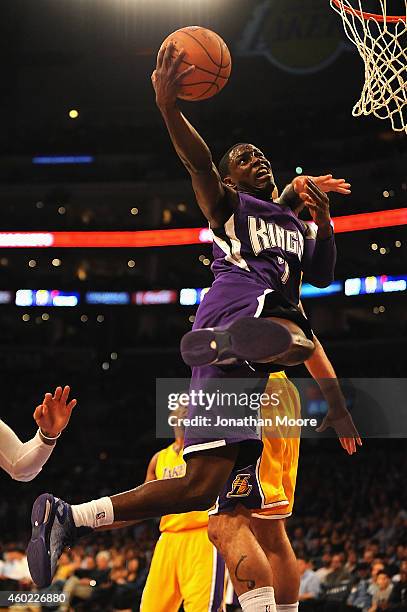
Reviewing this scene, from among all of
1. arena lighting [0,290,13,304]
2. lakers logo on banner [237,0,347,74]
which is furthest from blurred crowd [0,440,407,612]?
lakers logo on banner [237,0,347,74]

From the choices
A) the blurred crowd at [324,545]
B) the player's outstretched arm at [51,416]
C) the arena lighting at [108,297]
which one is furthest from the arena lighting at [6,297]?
the player's outstretched arm at [51,416]

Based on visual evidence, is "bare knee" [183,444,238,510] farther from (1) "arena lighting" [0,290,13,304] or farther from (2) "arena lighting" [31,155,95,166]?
(2) "arena lighting" [31,155,95,166]

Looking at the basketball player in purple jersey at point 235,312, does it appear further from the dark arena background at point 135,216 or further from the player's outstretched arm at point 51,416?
the dark arena background at point 135,216

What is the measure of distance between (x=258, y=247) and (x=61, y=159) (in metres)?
22.6

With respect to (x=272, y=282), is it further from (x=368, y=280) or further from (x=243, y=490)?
(x=368, y=280)

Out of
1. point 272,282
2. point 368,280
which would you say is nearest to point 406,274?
point 368,280

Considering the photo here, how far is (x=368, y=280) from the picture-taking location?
2392cm

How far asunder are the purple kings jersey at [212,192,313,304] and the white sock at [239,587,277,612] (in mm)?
1411

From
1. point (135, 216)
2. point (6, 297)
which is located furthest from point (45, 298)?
point (135, 216)

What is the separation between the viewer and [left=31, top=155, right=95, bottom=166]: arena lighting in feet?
85.9

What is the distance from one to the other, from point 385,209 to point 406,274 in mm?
1992

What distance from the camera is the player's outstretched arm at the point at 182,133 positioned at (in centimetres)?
407

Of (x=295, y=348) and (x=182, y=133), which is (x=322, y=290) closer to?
(x=182, y=133)

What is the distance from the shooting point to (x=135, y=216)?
2611cm
